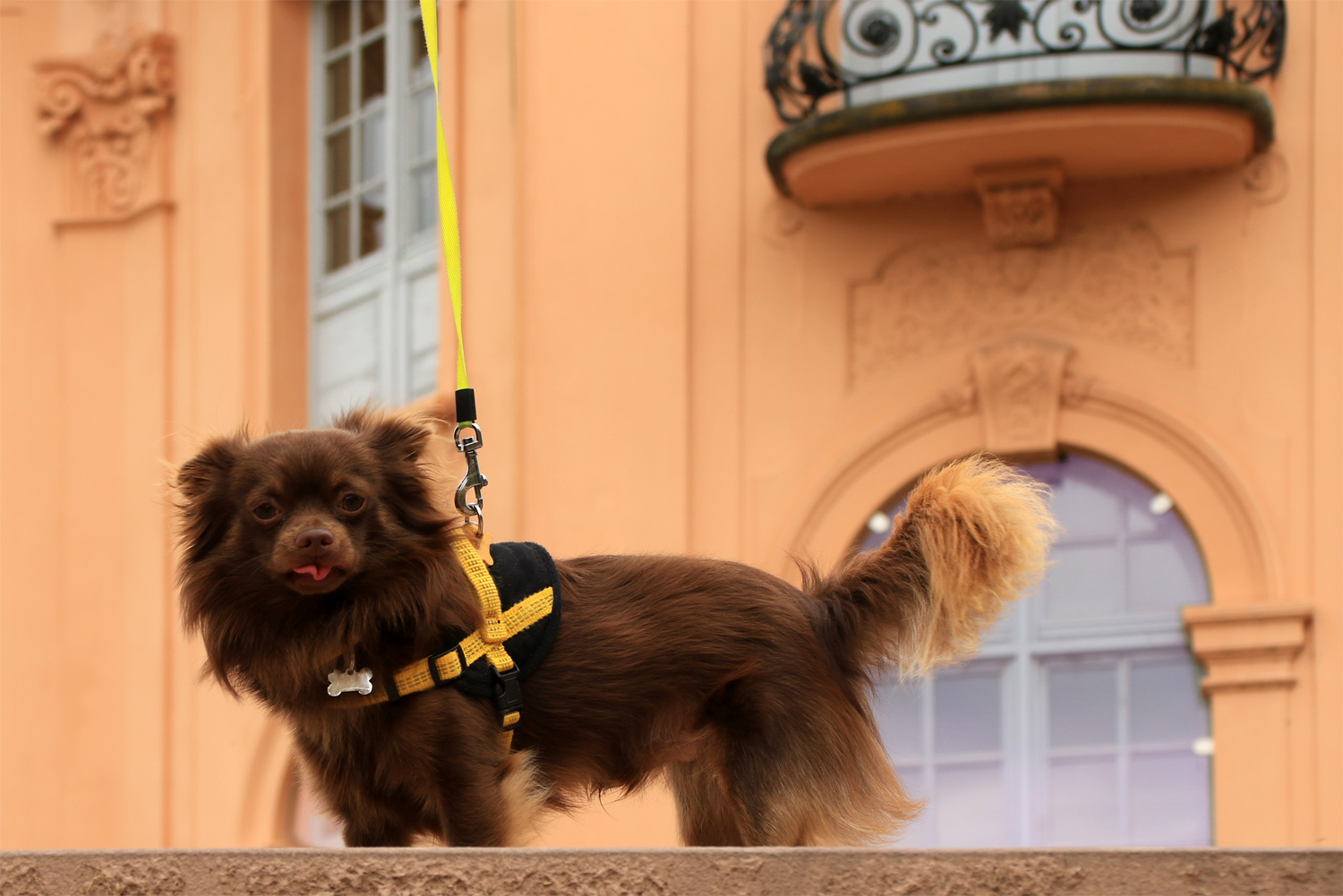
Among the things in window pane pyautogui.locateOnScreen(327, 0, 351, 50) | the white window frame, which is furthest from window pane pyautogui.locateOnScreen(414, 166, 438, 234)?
window pane pyautogui.locateOnScreen(327, 0, 351, 50)

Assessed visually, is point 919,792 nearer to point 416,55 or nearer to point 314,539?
point 416,55

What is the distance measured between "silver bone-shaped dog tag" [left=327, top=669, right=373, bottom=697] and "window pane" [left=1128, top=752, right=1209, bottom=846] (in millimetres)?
6168

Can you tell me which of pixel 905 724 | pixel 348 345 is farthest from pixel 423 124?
pixel 905 724

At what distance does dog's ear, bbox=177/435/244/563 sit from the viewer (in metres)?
4.30

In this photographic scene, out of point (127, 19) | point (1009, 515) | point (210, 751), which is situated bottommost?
point (210, 751)

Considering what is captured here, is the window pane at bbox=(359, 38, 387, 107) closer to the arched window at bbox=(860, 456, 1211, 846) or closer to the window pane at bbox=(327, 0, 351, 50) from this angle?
the window pane at bbox=(327, 0, 351, 50)

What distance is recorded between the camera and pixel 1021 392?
33.3 feet

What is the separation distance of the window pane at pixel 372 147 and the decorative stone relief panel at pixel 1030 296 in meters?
3.88

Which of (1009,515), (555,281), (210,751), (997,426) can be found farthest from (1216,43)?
(210,751)

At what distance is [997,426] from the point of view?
33.4 feet

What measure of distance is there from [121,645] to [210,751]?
1106 mm

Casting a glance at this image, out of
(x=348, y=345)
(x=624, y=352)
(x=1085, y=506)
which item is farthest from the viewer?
(x=348, y=345)

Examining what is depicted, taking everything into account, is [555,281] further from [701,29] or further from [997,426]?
[997,426]

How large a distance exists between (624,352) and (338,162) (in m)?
3.47
